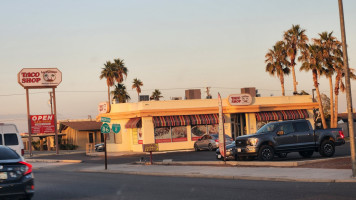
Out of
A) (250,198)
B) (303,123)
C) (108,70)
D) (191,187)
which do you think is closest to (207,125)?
(303,123)

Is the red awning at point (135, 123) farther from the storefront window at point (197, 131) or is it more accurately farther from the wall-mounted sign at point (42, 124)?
the wall-mounted sign at point (42, 124)

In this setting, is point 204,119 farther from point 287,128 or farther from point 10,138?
point 10,138

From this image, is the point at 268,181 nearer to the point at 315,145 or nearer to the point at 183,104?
the point at 315,145

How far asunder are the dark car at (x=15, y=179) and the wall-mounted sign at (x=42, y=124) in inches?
1860

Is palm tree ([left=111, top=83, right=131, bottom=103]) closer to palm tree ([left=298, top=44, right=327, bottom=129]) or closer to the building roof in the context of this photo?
the building roof

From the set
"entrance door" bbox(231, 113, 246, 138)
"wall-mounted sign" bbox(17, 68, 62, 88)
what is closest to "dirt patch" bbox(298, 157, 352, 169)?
"entrance door" bbox(231, 113, 246, 138)

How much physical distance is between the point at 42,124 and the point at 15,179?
48.1m

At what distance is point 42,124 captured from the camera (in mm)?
59750

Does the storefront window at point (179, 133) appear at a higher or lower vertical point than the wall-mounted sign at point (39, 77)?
lower

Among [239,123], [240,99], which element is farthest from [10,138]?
[239,123]

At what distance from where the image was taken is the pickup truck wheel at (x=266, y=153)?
27203 mm

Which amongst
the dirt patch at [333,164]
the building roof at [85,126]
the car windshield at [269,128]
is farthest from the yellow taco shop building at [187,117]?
the dirt patch at [333,164]

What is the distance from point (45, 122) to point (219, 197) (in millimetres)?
48688

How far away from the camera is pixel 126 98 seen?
85500 millimetres
